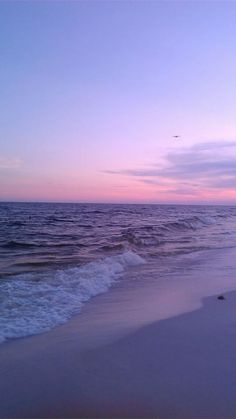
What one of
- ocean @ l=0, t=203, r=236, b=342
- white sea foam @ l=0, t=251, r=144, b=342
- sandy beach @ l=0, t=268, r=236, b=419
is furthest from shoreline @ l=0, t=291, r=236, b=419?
ocean @ l=0, t=203, r=236, b=342

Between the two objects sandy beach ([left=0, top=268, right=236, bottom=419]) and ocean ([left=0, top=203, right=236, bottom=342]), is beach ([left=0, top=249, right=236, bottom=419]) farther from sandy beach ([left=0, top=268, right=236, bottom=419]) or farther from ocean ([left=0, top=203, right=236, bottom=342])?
ocean ([left=0, top=203, right=236, bottom=342])

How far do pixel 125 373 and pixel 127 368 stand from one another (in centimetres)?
13

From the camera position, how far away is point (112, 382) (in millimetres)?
4383

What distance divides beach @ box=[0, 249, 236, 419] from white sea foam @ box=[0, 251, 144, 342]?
0.40 m

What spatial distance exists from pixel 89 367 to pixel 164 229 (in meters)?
24.8

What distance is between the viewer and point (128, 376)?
452 centimetres

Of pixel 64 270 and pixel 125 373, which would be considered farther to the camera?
pixel 64 270

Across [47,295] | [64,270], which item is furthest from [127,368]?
[64,270]

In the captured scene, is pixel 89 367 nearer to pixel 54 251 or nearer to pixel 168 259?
pixel 168 259

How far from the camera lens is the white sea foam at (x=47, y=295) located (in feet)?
22.1

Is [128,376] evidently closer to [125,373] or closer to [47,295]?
[125,373]

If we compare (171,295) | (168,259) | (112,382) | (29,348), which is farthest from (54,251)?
(112,382)

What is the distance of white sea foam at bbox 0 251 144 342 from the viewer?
6727mm

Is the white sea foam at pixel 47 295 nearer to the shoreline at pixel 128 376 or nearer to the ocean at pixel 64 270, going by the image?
the ocean at pixel 64 270
